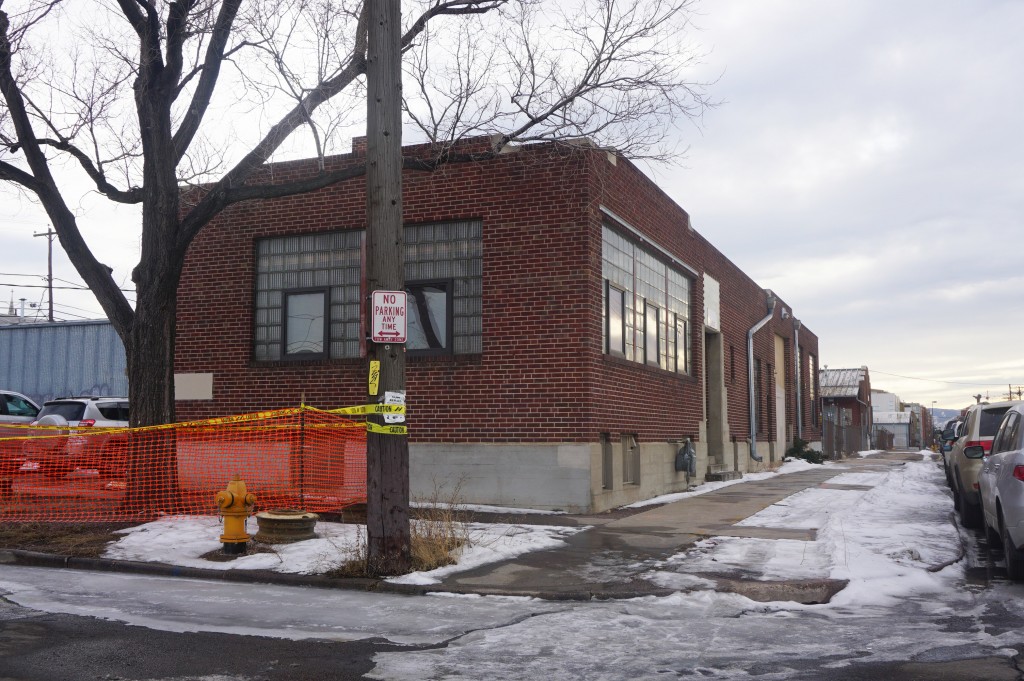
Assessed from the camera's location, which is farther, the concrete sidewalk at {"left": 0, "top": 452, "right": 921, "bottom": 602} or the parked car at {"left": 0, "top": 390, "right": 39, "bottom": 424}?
the parked car at {"left": 0, "top": 390, "right": 39, "bottom": 424}

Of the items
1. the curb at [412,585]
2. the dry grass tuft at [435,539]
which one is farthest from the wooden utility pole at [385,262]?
the curb at [412,585]

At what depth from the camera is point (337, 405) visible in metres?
15.2

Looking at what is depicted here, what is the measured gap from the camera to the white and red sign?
860 centimetres

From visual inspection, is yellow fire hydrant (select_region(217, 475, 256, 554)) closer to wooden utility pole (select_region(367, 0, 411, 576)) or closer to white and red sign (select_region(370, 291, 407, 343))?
wooden utility pole (select_region(367, 0, 411, 576))

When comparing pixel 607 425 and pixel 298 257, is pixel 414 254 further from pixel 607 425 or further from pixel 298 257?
pixel 607 425

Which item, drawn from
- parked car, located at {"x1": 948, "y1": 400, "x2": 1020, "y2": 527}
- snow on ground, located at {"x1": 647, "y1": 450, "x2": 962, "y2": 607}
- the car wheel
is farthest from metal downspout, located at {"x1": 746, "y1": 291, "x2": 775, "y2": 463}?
the car wheel

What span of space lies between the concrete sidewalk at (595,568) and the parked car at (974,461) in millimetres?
2531

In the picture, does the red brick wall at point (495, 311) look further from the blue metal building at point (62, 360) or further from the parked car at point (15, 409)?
the blue metal building at point (62, 360)

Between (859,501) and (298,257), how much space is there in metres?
10.7

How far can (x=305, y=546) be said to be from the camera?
1010 cm

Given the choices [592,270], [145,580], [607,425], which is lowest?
[145,580]

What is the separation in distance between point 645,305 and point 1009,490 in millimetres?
9754

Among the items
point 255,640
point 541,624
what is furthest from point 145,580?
point 541,624

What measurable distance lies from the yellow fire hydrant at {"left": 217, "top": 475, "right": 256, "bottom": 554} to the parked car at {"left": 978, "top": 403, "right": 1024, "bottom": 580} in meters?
7.44
